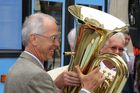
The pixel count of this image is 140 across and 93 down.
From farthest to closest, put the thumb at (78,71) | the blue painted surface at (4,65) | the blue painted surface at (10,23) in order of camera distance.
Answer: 1. the blue painted surface at (10,23)
2. the blue painted surface at (4,65)
3. the thumb at (78,71)

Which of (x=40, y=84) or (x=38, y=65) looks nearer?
(x=40, y=84)

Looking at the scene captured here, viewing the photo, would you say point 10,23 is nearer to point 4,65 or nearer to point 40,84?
point 4,65

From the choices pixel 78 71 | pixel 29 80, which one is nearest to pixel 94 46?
pixel 78 71

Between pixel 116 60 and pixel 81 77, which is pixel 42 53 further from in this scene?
pixel 116 60

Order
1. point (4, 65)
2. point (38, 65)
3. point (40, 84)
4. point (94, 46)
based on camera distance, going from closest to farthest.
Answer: point (40, 84) → point (38, 65) → point (94, 46) → point (4, 65)

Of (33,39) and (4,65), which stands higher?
(33,39)

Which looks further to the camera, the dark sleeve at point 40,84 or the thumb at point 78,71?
the thumb at point 78,71

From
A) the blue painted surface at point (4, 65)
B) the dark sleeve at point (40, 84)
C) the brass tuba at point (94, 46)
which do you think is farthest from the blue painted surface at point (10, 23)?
the dark sleeve at point (40, 84)

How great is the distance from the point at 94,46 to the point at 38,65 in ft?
1.31

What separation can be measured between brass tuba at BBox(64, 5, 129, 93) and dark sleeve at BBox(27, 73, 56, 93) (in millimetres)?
325

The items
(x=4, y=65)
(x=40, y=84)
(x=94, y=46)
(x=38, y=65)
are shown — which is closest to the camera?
(x=40, y=84)

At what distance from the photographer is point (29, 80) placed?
9.43 ft

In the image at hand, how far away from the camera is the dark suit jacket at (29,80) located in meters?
2.86

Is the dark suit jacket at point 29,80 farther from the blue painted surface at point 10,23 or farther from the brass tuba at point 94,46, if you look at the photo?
the blue painted surface at point 10,23
